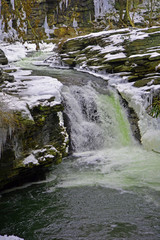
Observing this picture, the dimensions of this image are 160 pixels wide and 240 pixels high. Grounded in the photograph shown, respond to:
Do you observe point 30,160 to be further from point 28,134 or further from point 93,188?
point 93,188

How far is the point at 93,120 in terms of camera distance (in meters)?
7.54

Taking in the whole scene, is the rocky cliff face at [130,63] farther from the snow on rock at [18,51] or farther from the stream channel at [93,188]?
the snow on rock at [18,51]

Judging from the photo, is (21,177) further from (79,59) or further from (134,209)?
(79,59)

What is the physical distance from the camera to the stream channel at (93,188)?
12.4 feet

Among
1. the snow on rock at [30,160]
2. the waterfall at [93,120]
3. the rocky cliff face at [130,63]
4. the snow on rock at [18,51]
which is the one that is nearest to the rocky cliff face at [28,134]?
the snow on rock at [30,160]

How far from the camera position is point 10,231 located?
3873 mm

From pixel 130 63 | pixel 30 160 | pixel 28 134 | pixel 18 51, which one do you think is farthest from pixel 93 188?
pixel 18 51

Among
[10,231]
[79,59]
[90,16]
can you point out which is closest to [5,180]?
[10,231]

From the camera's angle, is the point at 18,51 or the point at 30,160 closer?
the point at 30,160

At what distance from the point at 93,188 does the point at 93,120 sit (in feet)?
9.46

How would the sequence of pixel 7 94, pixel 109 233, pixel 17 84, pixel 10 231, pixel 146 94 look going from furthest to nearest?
pixel 146 94
pixel 17 84
pixel 7 94
pixel 10 231
pixel 109 233

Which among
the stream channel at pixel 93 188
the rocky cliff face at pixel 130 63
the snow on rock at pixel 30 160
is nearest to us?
the stream channel at pixel 93 188

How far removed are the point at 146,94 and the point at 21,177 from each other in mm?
4382

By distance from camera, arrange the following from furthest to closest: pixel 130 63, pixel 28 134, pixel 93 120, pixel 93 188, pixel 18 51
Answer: pixel 18 51 → pixel 130 63 → pixel 93 120 → pixel 28 134 → pixel 93 188
